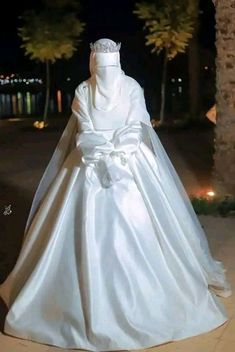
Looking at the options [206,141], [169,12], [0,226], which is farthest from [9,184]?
[169,12]

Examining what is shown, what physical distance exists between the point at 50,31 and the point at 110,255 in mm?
16603

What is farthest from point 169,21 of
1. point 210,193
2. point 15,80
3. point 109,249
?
point 15,80

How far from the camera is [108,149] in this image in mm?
5207

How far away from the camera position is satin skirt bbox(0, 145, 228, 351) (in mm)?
5020

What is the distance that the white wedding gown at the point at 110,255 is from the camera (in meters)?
5.03

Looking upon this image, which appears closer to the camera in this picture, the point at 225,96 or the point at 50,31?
the point at 225,96

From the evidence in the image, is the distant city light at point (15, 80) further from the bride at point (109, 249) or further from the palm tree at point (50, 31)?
the bride at point (109, 249)

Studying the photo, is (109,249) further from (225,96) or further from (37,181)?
(37,181)

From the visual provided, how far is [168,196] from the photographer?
5.45m

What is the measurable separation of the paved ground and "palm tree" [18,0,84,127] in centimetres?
214

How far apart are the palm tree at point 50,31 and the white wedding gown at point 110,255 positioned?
15952mm

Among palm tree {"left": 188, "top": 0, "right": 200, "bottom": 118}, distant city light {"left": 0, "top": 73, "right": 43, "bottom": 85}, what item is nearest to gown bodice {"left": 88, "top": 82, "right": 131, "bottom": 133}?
palm tree {"left": 188, "top": 0, "right": 200, "bottom": 118}

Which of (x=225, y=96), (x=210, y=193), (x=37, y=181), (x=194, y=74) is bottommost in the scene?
(x=194, y=74)

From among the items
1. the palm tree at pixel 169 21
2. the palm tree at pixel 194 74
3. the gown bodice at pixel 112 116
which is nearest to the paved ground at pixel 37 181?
the gown bodice at pixel 112 116
